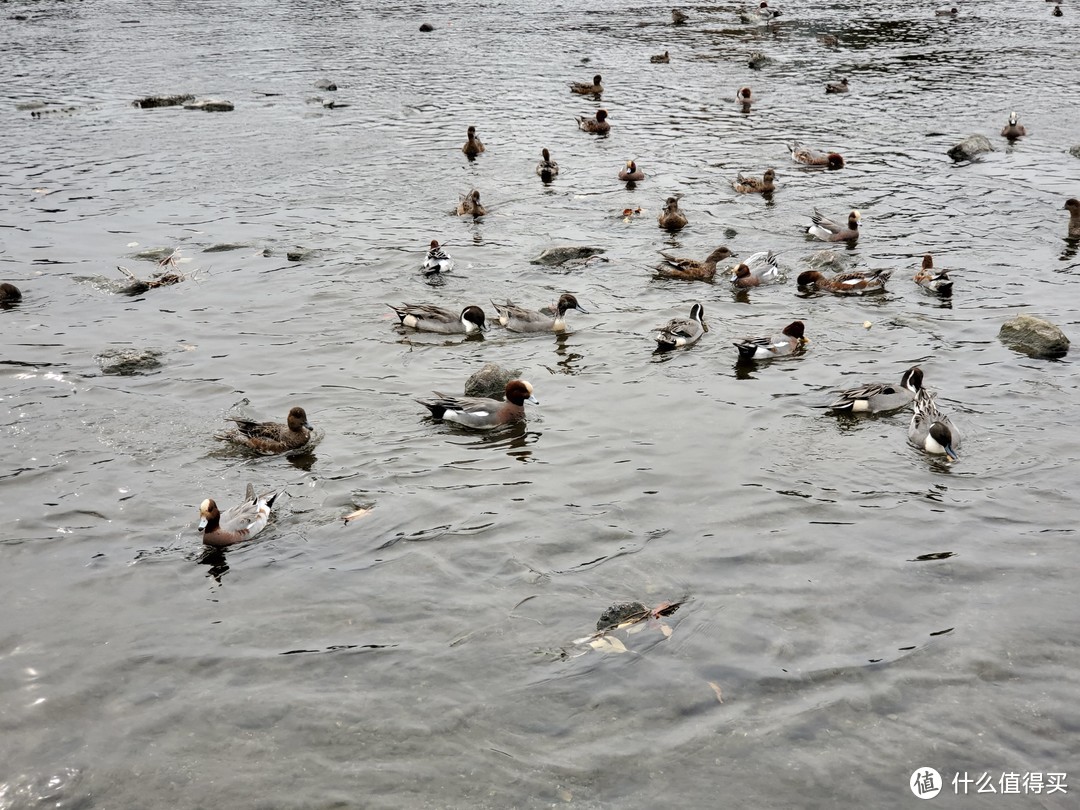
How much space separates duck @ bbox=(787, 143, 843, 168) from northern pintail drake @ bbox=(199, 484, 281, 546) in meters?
16.8

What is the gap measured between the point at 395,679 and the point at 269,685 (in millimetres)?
1013

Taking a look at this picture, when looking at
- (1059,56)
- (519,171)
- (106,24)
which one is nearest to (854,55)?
(1059,56)

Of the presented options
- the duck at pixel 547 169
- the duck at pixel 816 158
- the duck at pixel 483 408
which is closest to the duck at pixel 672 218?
the duck at pixel 547 169

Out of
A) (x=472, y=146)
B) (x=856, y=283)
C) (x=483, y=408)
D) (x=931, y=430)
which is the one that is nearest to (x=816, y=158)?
(x=856, y=283)

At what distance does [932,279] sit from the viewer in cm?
1628

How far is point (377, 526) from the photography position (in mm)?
10430

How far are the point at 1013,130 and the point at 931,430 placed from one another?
15966mm

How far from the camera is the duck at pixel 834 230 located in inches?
731

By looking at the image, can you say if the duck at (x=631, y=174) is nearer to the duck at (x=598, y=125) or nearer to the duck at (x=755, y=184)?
the duck at (x=755, y=184)

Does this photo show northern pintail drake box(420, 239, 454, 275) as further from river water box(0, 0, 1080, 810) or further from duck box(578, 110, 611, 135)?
duck box(578, 110, 611, 135)

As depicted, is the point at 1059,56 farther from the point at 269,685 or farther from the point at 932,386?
the point at 269,685

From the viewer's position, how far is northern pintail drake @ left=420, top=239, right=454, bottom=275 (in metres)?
17.3

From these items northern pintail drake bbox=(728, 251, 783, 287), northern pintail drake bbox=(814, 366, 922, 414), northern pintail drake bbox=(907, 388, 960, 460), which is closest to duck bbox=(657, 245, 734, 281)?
northern pintail drake bbox=(728, 251, 783, 287)

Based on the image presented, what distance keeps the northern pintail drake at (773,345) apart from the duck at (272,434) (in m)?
6.04
